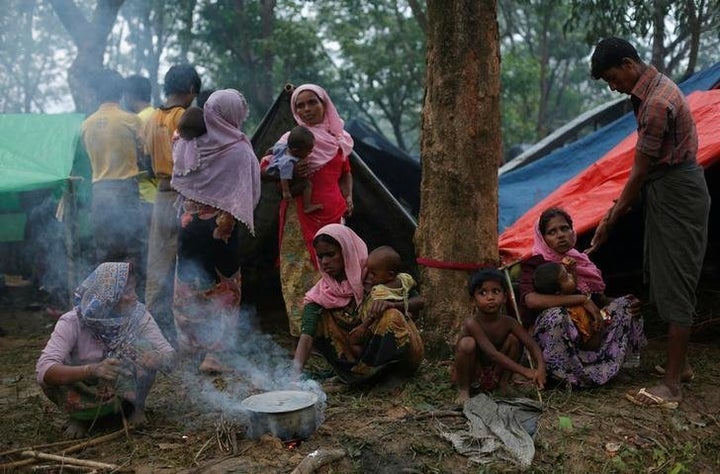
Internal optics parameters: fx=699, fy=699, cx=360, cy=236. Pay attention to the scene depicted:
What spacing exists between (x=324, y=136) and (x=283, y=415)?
2225 millimetres

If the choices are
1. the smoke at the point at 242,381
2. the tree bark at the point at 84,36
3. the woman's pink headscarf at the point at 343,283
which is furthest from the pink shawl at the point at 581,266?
the tree bark at the point at 84,36

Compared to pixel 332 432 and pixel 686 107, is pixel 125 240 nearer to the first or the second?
pixel 332 432

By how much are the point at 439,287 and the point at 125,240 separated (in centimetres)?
269

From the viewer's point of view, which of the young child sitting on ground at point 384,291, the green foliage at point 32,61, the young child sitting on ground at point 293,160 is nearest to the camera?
the young child sitting on ground at point 384,291

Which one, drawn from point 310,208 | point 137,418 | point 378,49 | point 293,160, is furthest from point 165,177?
point 378,49

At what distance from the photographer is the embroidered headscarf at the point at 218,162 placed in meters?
4.34

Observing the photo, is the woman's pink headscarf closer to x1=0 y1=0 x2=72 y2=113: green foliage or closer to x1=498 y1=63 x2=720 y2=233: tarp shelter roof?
x1=498 y1=63 x2=720 y2=233: tarp shelter roof

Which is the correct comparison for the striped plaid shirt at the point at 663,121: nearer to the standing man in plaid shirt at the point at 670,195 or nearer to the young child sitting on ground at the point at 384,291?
the standing man in plaid shirt at the point at 670,195

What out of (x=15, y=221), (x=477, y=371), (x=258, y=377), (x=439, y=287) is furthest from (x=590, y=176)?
(x=15, y=221)

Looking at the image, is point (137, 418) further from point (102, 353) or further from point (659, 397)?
point (659, 397)

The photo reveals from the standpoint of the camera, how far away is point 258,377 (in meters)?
4.18

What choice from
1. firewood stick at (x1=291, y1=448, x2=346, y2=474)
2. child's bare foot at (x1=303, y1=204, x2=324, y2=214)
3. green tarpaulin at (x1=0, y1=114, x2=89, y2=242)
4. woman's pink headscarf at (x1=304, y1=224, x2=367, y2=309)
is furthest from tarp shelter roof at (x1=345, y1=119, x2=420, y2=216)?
firewood stick at (x1=291, y1=448, x2=346, y2=474)

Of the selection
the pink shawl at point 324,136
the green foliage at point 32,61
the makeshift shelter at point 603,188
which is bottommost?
the makeshift shelter at point 603,188

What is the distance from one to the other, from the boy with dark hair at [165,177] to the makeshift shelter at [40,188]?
4.49 ft
